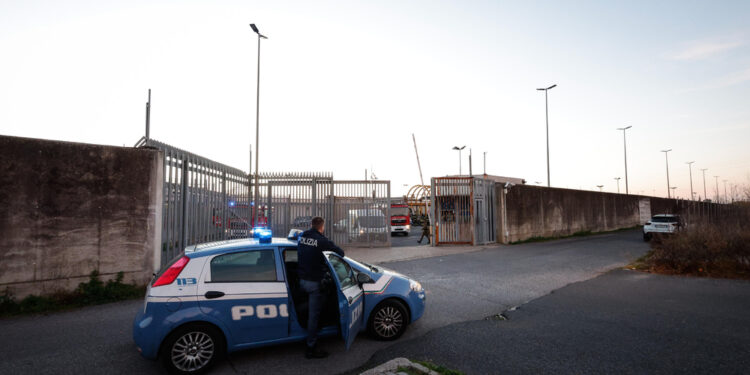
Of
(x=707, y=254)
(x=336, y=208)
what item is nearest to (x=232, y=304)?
(x=336, y=208)

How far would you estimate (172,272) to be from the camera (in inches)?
159

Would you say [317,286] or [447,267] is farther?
[447,267]

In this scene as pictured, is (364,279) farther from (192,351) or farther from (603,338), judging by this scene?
(603,338)

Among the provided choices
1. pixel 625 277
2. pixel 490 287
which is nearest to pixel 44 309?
pixel 490 287

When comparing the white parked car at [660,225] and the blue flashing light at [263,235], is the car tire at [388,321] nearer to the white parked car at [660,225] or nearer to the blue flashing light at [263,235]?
the blue flashing light at [263,235]

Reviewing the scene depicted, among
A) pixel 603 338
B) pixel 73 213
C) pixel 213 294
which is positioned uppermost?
pixel 73 213

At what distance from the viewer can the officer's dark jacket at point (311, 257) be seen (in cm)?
436

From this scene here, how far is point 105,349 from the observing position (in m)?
4.83

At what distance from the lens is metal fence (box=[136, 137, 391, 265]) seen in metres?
9.02

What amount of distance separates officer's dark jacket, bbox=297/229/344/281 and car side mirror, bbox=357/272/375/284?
1.71 ft

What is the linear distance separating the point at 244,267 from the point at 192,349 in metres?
0.97

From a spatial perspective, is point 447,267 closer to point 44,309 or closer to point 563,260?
point 563,260

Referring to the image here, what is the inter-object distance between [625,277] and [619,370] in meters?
6.52

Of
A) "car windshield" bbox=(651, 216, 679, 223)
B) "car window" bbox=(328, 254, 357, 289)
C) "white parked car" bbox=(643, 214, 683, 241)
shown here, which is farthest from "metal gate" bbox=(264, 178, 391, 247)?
"car windshield" bbox=(651, 216, 679, 223)
